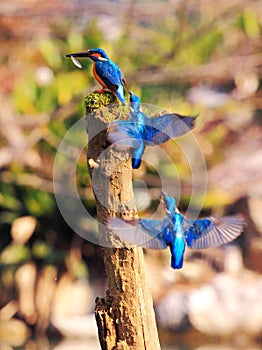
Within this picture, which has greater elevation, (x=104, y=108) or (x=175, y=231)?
(x=104, y=108)

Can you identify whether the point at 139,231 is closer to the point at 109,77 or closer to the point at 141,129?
the point at 141,129

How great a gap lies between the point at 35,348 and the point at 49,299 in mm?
274

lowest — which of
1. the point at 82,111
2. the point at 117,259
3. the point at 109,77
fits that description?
the point at 117,259

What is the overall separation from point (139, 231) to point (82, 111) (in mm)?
1930

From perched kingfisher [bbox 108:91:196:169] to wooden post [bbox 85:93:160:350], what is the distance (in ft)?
0.05

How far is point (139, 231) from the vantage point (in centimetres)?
138

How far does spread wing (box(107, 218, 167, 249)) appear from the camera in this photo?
4.46 feet

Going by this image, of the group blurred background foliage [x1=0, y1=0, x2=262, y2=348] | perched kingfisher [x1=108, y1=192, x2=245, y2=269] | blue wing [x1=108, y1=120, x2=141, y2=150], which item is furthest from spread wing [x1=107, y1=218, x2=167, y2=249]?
blurred background foliage [x1=0, y1=0, x2=262, y2=348]

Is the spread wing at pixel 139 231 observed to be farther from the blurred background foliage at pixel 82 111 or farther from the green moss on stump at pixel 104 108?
the blurred background foliage at pixel 82 111

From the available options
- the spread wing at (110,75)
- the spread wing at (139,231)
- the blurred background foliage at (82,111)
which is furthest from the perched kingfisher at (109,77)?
the blurred background foliage at (82,111)

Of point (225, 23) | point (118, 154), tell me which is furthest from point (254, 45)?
point (118, 154)

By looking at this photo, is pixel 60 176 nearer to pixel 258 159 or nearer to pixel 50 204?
pixel 50 204

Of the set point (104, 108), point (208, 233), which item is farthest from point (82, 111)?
point (104, 108)

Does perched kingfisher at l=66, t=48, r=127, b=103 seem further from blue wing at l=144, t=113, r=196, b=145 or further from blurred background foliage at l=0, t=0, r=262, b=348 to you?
blurred background foliage at l=0, t=0, r=262, b=348
